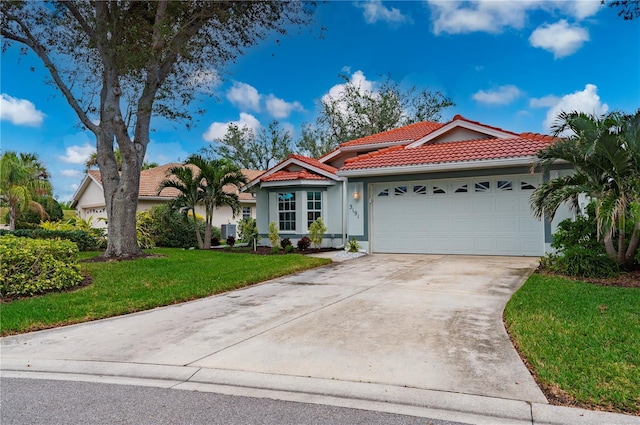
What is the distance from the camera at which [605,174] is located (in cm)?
829

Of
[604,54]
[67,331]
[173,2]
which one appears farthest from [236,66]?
[604,54]

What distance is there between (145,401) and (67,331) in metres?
3.00

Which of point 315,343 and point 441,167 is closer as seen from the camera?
point 315,343

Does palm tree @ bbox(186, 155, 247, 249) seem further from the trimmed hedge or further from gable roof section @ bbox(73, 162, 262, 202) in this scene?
the trimmed hedge

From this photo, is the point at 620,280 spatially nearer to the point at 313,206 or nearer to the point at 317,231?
the point at 317,231

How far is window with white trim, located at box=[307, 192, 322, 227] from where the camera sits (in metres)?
16.4

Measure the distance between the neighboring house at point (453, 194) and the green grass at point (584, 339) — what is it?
16.3ft

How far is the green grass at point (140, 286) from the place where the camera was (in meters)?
6.41

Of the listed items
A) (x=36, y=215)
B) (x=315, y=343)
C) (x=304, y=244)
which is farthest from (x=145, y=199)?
(x=315, y=343)

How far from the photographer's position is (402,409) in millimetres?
3363

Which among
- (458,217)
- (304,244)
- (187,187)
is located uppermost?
(187,187)

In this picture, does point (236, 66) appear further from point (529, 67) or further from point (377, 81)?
point (377, 81)

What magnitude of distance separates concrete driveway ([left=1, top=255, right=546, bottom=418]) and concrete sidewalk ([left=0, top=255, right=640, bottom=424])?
16 mm

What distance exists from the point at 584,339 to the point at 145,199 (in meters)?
20.8
